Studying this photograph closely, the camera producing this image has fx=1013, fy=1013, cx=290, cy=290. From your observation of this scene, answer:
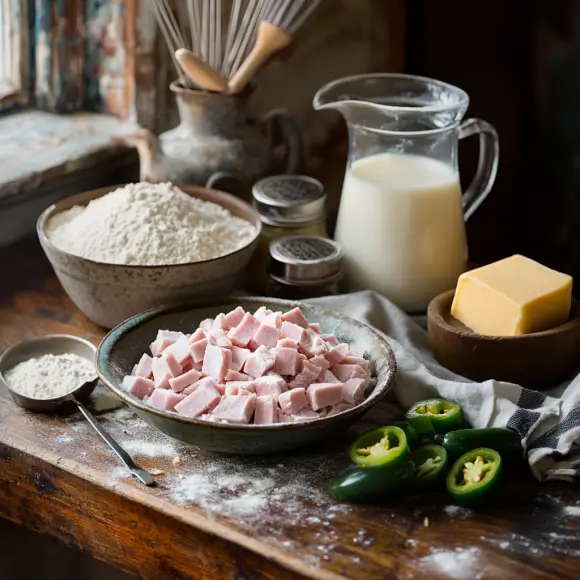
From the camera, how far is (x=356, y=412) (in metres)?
Answer: 1.08

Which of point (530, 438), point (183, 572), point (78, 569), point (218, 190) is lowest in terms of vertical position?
point (78, 569)

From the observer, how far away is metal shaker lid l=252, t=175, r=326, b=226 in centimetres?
148

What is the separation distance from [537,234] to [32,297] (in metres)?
1.03

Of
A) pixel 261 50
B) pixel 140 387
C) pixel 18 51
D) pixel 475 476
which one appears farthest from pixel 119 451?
pixel 18 51

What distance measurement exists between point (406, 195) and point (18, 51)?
29.7 inches

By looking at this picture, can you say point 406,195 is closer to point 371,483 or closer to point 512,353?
point 512,353

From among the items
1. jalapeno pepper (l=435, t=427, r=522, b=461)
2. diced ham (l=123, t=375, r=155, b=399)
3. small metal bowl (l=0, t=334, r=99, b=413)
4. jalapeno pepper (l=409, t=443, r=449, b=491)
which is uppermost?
diced ham (l=123, t=375, r=155, b=399)

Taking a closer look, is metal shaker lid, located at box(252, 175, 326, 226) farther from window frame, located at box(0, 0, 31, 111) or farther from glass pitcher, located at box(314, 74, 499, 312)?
window frame, located at box(0, 0, 31, 111)

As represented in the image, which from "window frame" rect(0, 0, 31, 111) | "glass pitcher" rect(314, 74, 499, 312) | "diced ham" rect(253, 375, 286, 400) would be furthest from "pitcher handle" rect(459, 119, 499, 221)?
"window frame" rect(0, 0, 31, 111)

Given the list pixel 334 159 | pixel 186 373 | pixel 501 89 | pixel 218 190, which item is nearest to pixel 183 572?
pixel 186 373

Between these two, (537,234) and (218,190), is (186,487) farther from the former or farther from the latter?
(537,234)

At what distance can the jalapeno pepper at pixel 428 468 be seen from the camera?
106 cm

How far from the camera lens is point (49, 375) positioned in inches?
48.6

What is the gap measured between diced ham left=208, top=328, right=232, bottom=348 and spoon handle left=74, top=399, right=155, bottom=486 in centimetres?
16
